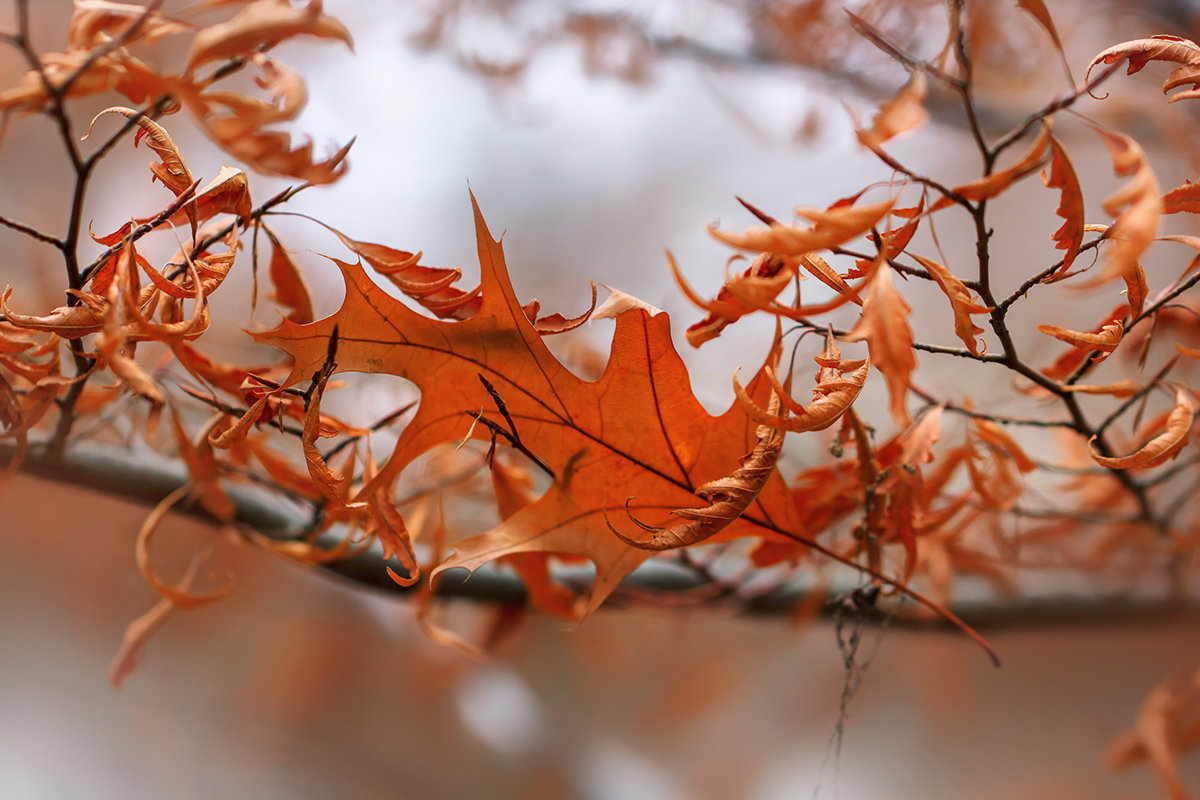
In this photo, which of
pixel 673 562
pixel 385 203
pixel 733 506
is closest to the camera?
pixel 733 506

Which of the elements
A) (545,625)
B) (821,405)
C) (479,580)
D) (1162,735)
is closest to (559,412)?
(821,405)

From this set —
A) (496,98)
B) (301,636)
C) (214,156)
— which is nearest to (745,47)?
(496,98)

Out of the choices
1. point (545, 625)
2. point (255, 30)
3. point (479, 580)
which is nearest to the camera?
point (255, 30)

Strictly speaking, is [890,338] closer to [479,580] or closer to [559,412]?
[559,412]

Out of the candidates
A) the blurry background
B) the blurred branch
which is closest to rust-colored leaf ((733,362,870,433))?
the blurred branch

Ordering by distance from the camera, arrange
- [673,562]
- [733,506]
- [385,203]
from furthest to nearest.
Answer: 1. [385,203]
2. [673,562]
3. [733,506]

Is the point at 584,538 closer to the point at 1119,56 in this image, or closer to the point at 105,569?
the point at 1119,56

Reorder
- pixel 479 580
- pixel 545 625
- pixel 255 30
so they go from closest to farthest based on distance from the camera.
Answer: pixel 255 30 → pixel 479 580 → pixel 545 625

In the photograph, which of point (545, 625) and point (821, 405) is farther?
point (545, 625)
